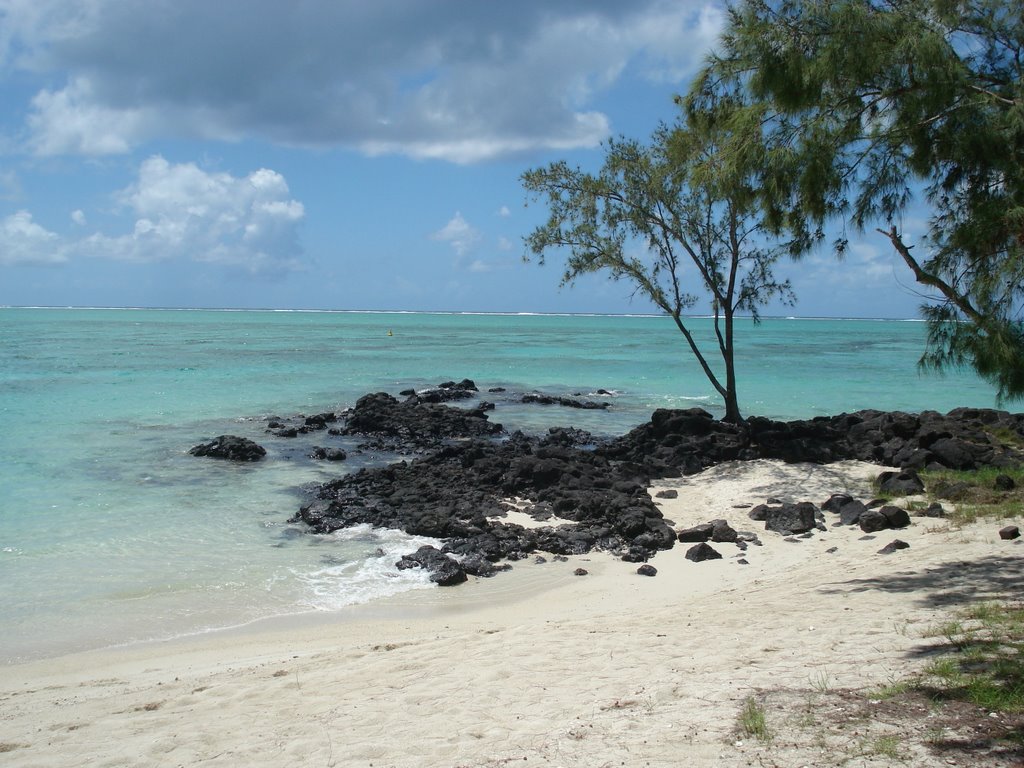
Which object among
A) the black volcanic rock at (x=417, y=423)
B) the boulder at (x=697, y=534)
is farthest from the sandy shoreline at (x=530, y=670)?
the black volcanic rock at (x=417, y=423)

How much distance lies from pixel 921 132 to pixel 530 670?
21.5ft

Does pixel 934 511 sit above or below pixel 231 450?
above

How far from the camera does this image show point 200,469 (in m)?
18.9

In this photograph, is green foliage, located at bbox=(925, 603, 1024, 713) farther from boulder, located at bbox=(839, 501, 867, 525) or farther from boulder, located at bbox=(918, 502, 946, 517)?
boulder, located at bbox=(839, 501, 867, 525)

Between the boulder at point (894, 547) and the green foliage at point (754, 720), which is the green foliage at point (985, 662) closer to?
the green foliage at point (754, 720)

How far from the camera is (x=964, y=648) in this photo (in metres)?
6.31

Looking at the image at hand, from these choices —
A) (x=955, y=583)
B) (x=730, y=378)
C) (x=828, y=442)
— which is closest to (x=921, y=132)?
(x=955, y=583)

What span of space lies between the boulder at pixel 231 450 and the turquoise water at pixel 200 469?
47 centimetres

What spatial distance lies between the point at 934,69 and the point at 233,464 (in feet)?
53.4

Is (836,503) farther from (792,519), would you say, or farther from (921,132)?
(921,132)

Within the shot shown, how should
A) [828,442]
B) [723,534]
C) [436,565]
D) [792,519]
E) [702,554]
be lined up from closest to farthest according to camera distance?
1. [436,565]
2. [702,554]
3. [723,534]
4. [792,519]
5. [828,442]

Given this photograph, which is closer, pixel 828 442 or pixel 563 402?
pixel 828 442

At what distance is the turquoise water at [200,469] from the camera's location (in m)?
10.5

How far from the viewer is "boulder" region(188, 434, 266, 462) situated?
19.9 metres
